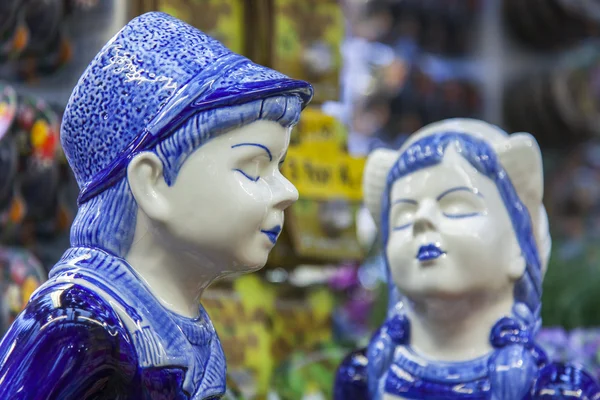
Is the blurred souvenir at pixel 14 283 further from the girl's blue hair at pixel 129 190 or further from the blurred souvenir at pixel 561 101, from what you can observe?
the blurred souvenir at pixel 561 101

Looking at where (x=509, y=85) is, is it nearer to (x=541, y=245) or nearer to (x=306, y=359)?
(x=306, y=359)

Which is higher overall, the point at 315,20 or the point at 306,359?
the point at 315,20

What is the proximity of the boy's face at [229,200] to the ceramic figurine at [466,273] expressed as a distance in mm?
495

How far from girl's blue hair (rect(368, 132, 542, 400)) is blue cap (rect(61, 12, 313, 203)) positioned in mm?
561

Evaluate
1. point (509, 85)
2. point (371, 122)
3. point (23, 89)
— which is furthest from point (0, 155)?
point (509, 85)

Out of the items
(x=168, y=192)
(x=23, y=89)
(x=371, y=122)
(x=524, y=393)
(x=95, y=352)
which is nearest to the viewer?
(x=95, y=352)

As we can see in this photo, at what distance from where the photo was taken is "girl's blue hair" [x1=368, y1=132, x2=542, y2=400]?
5.95 ft

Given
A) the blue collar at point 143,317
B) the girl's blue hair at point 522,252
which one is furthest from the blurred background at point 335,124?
the blue collar at point 143,317

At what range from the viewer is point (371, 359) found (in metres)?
1.94

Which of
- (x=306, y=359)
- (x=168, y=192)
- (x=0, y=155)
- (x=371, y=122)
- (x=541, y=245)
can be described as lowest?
(x=306, y=359)

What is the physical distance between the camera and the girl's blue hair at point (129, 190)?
1343mm

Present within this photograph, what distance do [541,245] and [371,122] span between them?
1632mm

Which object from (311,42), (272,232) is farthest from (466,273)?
(311,42)

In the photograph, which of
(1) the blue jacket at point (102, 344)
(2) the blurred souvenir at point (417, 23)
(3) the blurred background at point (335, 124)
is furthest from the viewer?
(2) the blurred souvenir at point (417, 23)
